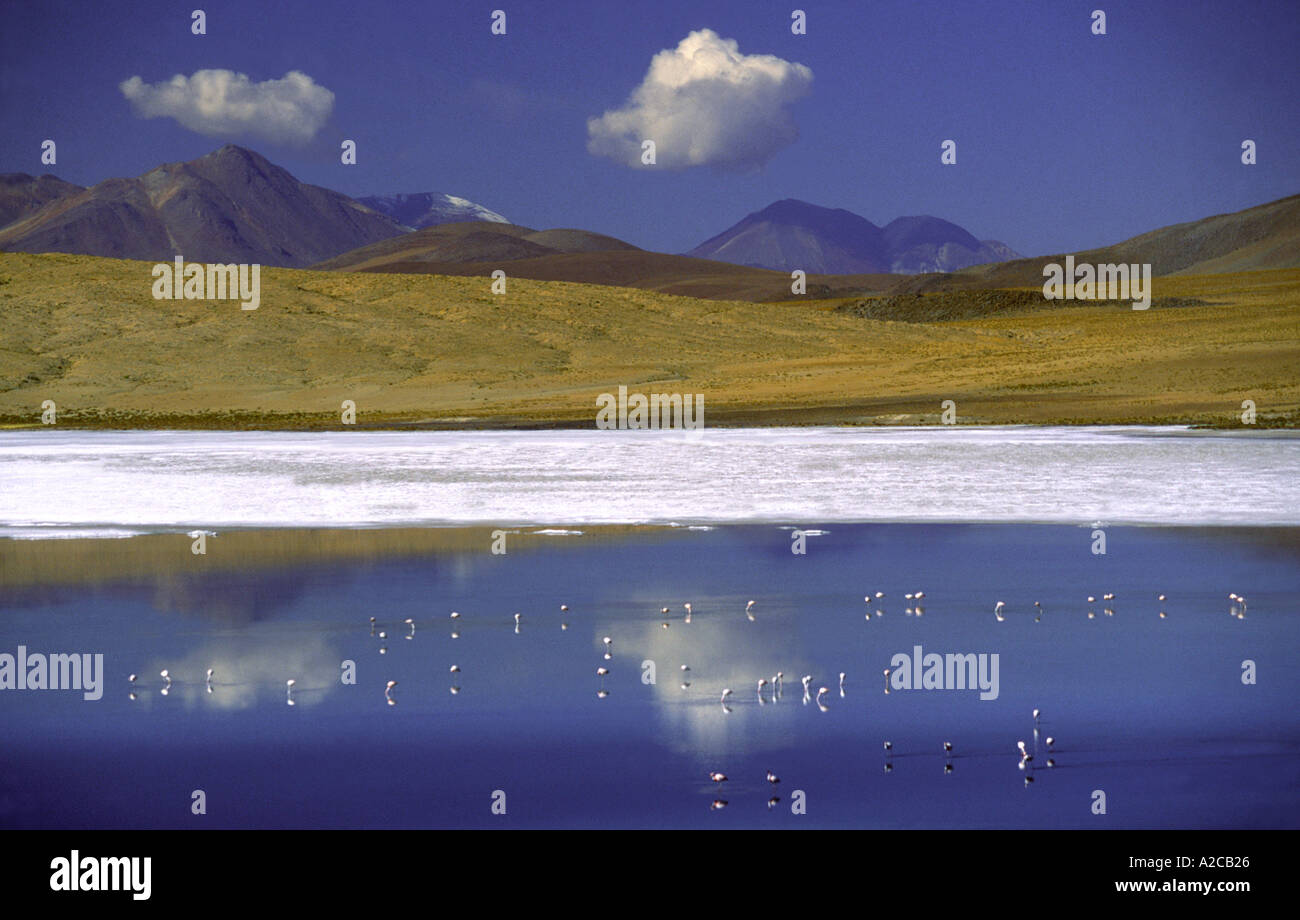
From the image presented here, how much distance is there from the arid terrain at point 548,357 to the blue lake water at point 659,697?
20703 mm

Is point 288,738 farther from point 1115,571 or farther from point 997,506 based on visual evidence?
point 997,506

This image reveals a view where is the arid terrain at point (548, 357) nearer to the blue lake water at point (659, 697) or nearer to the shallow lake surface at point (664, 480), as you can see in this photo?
the shallow lake surface at point (664, 480)

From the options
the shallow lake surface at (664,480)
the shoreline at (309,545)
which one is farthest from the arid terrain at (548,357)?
the shoreline at (309,545)

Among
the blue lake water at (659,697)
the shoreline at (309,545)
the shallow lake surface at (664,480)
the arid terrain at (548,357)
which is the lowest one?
the blue lake water at (659,697)

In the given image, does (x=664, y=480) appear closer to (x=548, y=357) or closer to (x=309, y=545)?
(x=309, y=545)

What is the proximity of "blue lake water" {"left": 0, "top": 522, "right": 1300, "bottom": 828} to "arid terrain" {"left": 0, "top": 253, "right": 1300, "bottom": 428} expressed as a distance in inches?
815

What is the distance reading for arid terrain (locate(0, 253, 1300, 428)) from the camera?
136 feet

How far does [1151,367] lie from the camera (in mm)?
46688

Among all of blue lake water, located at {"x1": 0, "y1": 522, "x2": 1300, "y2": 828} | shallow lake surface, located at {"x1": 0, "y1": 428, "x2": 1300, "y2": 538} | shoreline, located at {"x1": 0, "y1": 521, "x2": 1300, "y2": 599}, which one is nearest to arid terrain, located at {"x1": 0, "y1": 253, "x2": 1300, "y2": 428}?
shallow lake surface, located at {"x1": 0, "y1": 428, "x2": 1300, "y2": 538}

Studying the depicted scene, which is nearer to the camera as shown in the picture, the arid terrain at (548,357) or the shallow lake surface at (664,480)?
the shallow lake surface at (664,480)

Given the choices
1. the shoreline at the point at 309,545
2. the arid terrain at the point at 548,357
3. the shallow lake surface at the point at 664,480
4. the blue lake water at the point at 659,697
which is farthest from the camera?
the arid terrain at the point at 548,357

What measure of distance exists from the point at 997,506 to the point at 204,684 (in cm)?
1158

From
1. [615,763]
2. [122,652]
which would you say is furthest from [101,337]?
[615,763]

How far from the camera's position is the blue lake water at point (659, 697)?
301 inches
